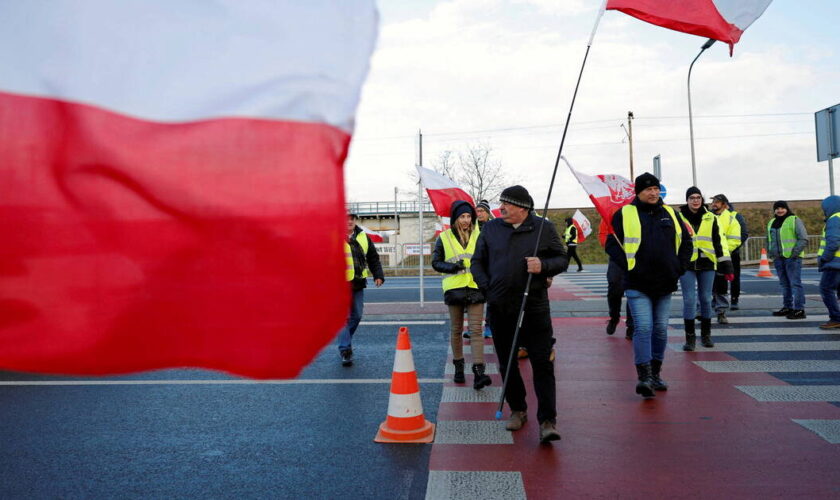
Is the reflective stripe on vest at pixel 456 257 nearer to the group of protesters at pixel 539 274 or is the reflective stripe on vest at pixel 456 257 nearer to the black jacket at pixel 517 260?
the group of protesters at pixel 539 274

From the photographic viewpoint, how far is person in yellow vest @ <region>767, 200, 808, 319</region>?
34.7ft

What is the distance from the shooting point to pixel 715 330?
1013 centimetres

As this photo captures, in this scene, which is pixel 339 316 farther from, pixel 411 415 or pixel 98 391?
pixel 98 391

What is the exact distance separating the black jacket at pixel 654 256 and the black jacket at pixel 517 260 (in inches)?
47.4

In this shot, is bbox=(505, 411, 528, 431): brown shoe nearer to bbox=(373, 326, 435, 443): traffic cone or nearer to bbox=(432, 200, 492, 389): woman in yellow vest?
bbox=(373, 326, 435, 443): traffic cone

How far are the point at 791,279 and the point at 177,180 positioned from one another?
1106cm

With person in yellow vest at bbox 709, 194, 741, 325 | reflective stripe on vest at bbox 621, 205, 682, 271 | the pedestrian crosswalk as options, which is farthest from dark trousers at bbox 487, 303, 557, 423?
person in yellow vest at bbox 709, 194, 741, 325

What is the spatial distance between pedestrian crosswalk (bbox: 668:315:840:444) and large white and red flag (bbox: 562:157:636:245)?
1960 mm

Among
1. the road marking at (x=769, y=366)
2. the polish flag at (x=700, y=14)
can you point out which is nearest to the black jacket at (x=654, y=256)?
the road marking at (x=769, y=366)

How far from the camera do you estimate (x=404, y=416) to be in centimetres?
522

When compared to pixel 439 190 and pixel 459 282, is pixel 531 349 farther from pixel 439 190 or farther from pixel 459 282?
pixel 439 190

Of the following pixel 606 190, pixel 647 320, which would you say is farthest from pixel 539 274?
pixel 606 190

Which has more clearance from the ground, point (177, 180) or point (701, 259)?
point (177, 180)

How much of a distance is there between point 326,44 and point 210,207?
53cm
